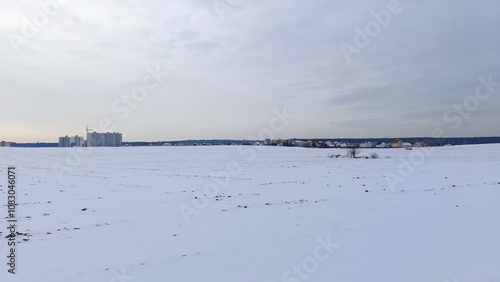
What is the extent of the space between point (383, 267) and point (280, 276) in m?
1.77

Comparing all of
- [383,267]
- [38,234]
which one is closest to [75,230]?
[38,234]

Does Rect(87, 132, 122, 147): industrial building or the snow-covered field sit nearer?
the snow-covered field

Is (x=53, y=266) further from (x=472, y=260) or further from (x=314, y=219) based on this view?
(x=472, y=260)

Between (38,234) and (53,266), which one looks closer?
(53,266)

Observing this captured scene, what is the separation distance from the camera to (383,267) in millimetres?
6164

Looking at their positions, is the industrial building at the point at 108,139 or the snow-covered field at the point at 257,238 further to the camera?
the industrial building at the point at 108,139

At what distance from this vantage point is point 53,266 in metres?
6.27

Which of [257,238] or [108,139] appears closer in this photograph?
[257,238]

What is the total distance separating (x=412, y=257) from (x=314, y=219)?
3.61 meters

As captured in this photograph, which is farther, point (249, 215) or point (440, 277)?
point (249, 215)

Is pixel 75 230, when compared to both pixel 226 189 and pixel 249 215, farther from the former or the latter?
pixel 226 189

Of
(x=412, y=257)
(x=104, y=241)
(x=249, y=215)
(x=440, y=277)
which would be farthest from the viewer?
(x=249, y=215)

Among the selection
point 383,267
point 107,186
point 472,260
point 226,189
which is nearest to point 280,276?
point 383,267

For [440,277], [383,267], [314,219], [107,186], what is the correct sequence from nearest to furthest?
[440,277] < [383,267] < [314,219] < [107,186]
